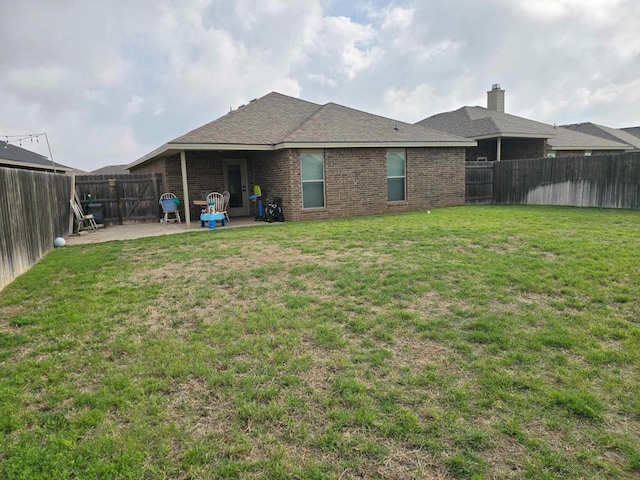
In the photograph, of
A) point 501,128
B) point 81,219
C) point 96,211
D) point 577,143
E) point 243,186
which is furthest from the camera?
point 577,143

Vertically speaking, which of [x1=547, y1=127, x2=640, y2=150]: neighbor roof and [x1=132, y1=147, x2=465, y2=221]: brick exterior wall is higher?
[x1=547, y1=127, x2=640, y2=150]: neighbor roof

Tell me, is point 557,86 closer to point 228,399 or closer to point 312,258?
point 312,258

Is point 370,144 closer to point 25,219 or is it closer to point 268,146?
point 268,146

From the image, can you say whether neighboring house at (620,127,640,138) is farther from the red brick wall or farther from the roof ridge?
the roof ridge

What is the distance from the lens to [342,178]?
1362 cm

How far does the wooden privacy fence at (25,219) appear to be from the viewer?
6000mm

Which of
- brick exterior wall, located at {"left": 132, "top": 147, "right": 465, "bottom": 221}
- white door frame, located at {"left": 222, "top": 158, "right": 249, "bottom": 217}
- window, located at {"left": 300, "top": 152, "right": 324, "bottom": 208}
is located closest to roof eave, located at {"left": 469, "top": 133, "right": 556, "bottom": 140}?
brick exterior wall, located at {"left": 132, "top": 147, "right": 465, "bottom": 221}

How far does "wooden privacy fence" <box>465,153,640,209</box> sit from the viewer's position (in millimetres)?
13164

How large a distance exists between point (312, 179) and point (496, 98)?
15746mm

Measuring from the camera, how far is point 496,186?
57.3 ft

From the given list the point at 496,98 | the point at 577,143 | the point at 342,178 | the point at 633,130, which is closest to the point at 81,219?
the point at 342,178

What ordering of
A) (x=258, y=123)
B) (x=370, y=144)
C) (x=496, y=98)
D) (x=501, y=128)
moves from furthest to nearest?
(x=496, y=98) < (x=501, y=128) < (x=258, y=123) < (x=370, y=144)

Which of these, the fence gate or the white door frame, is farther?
the fence gate

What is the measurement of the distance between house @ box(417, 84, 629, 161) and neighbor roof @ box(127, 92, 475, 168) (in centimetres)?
489
